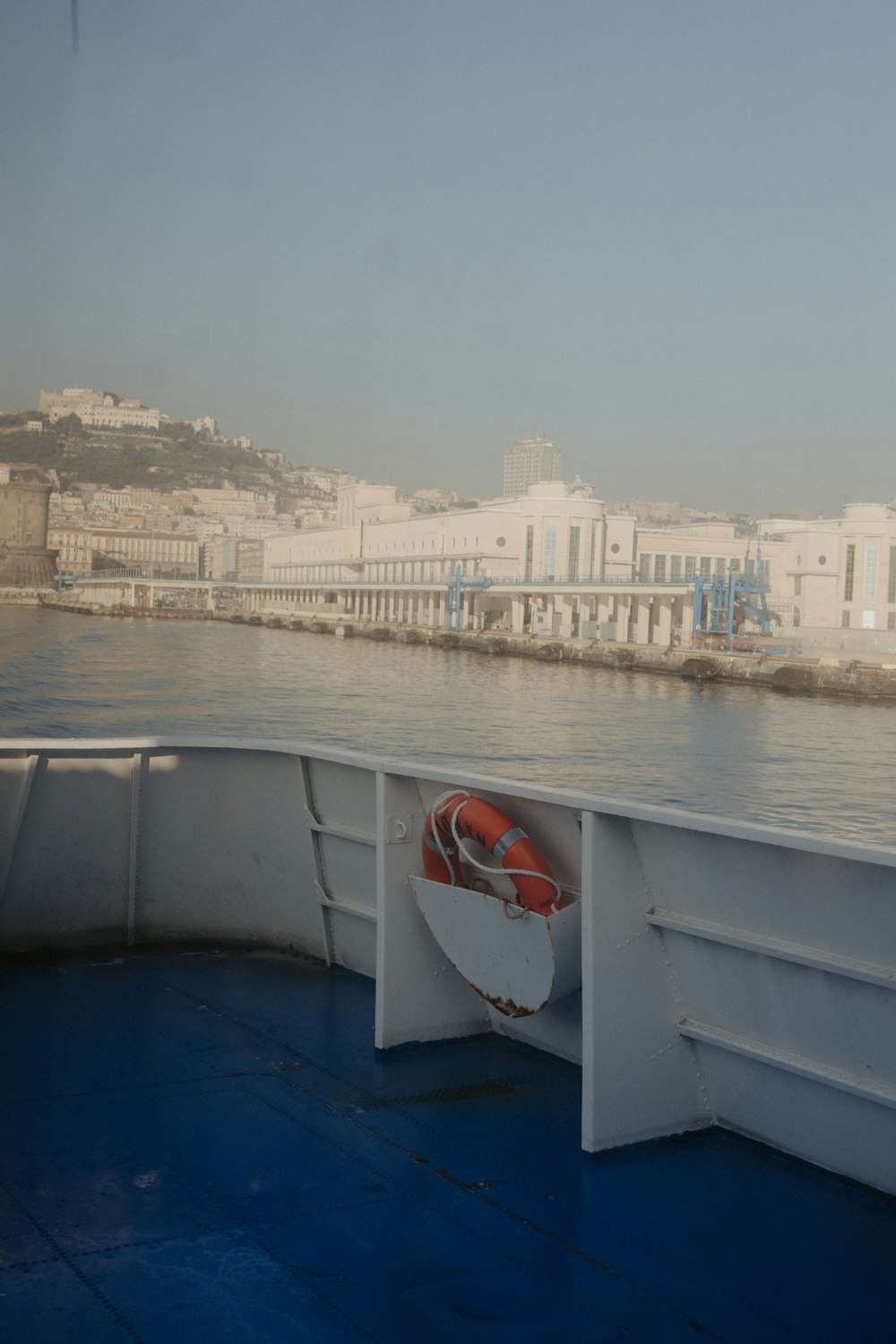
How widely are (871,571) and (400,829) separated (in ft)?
Answer: 158

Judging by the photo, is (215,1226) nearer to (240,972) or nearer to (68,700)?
(240,972)

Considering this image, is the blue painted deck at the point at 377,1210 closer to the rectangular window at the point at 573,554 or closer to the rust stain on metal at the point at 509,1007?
the rust stain on metal at the point at 509,1007

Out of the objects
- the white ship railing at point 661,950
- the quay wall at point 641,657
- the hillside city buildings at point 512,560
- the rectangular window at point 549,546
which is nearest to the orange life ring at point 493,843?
the white ship railing at point 661,950

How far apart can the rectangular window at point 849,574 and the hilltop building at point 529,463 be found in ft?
234

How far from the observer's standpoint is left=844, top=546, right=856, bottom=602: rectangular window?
4916cm

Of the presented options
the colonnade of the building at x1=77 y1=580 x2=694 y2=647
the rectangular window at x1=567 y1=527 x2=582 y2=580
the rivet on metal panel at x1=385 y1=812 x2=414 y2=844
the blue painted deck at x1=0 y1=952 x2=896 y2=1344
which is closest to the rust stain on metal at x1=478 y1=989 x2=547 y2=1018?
the blue painted deck at x1=0 y1=952 x2=896 y2=1344

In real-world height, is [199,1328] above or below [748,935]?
below

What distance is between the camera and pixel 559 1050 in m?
2.88

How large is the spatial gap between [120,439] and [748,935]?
316 feet

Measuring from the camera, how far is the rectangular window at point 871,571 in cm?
4784

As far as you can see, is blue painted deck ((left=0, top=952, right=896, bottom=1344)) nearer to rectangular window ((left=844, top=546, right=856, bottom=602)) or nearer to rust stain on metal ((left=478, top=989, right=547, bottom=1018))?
rust stain on metal ((left=478, top=989, right=547, bottom=1018))

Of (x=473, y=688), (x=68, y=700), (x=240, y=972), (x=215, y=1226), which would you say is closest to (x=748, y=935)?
(x=215, y=1226)

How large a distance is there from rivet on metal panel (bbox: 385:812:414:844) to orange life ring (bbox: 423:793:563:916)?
0.48 feet

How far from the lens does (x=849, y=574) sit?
4938cm
